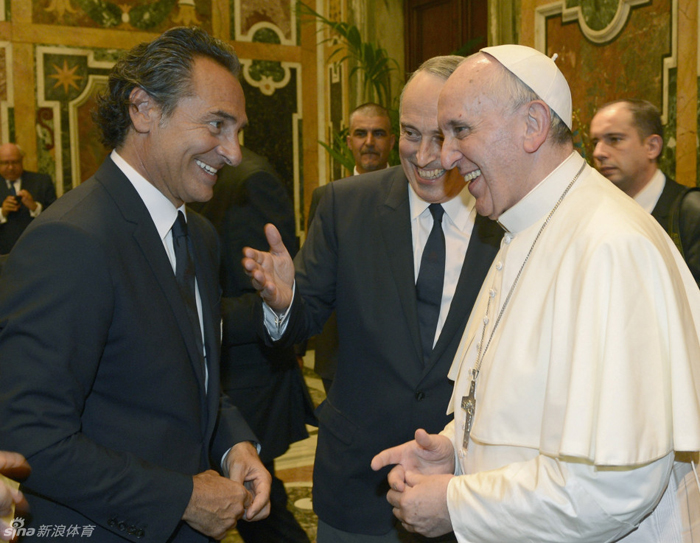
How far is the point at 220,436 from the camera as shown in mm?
2309

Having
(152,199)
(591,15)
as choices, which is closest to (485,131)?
(152,199)

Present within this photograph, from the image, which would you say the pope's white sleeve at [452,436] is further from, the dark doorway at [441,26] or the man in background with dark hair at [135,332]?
the dark doorway at [441,26]

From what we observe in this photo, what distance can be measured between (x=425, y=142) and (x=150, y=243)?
103 centimetres

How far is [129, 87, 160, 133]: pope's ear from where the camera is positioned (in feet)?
6.76

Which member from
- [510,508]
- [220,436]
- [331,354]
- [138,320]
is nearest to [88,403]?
[138,320]

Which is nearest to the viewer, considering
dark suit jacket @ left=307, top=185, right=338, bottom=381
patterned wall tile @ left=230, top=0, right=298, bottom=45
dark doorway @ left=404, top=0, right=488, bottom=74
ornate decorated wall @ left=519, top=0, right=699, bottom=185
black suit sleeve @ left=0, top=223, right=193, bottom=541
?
black suit sleeve @ left=0, top=223, right=193, bottom=541

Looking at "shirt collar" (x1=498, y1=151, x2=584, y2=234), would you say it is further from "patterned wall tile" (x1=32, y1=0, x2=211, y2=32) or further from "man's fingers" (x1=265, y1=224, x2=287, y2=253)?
"patterned wall tile" (x1=32, y1=0, x2=211, y2=32)

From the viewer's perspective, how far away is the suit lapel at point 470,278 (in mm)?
2377

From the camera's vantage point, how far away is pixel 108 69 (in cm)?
895

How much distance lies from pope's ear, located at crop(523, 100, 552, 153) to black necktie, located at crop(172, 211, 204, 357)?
99cm

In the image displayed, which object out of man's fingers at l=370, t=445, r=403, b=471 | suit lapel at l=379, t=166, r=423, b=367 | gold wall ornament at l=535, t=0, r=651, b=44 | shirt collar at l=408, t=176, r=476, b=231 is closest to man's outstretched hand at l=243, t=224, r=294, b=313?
suit lapel at l=379, t=166, r=423, b=367

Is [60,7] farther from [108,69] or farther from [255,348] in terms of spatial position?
[255,348]

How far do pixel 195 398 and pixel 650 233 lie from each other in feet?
3.98

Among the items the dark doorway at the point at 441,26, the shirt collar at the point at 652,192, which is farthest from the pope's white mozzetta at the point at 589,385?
the dark doorway at the point at 441,26
